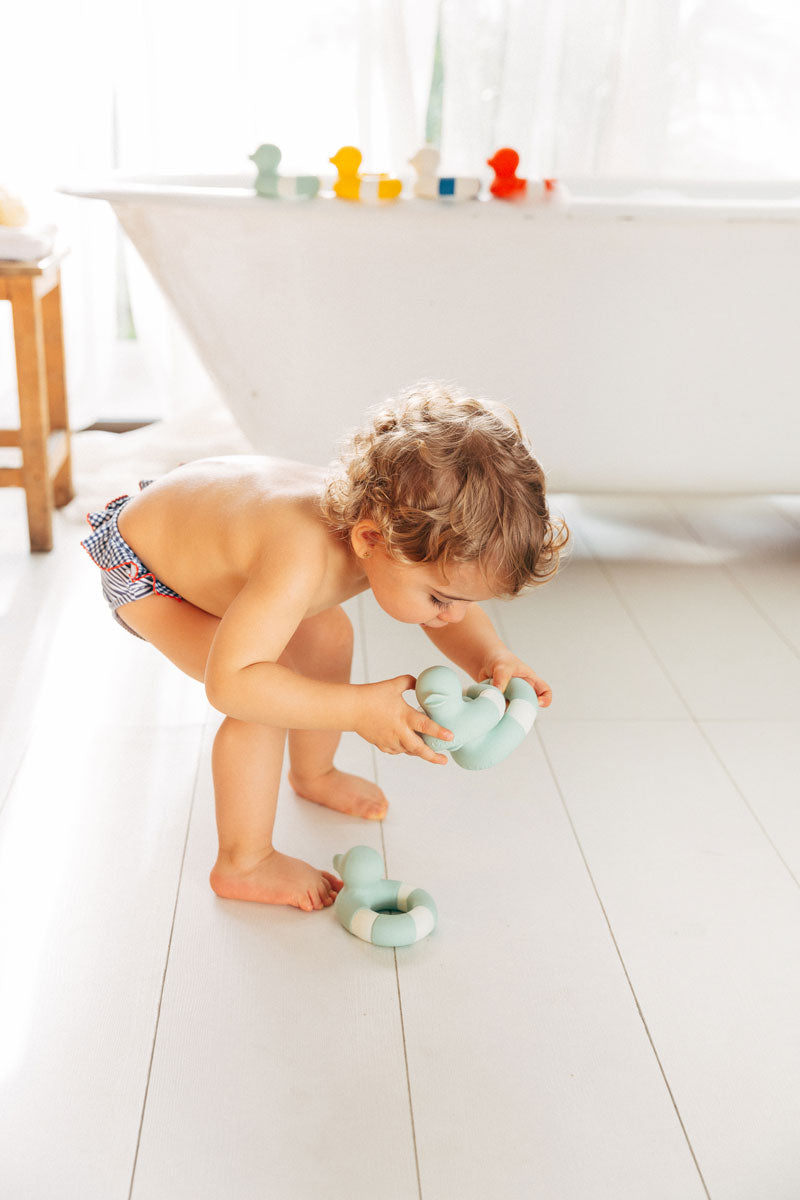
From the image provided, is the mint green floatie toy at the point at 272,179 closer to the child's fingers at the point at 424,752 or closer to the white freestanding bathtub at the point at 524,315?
the white freestanding bathtub at the point at 524,315

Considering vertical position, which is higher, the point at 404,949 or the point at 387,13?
the point at 387,13

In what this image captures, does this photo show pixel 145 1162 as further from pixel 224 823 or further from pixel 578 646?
pixel 578 646

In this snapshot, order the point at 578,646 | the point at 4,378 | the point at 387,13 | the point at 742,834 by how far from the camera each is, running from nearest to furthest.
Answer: the point at 742,834 < the point at 578,646 < the point at 387,13 < the point at 4,378

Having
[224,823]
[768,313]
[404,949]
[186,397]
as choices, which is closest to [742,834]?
[404,949]

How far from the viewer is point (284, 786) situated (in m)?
1.42

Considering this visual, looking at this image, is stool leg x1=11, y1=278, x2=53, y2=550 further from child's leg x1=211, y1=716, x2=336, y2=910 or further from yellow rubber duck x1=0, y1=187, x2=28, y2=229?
child's leg x1=211, y1=716, x2=336, y2=910

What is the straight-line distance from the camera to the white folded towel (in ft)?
6.20

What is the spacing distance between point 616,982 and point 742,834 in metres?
0.32

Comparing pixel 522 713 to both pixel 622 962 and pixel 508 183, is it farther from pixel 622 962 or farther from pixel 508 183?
pixel 508 183

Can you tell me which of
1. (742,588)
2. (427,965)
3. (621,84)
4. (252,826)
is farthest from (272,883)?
(621,84)

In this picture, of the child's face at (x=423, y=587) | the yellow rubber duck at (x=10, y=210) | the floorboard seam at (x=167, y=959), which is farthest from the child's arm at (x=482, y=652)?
the yellow rubber duck at (x=10, y=210)

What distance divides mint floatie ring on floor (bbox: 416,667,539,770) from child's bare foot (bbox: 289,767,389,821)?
27 cm

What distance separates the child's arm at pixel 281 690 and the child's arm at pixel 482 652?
0.16 metres

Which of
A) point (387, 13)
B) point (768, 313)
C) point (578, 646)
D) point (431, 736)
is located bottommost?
point (578, 646)
